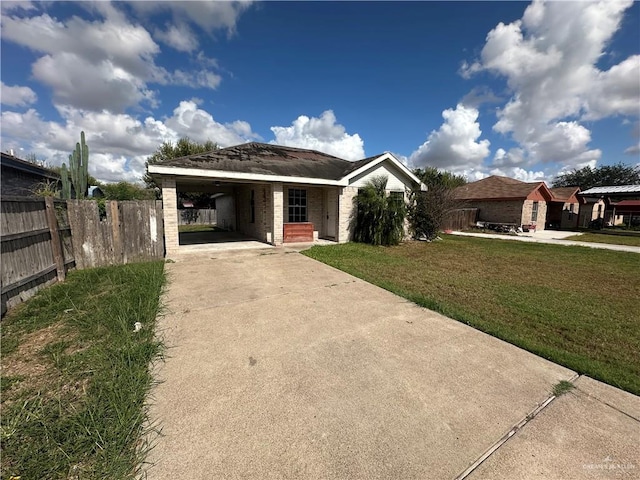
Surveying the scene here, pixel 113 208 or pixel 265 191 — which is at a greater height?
pixel 265 191

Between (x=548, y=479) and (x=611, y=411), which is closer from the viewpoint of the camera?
(x=548, y=479)

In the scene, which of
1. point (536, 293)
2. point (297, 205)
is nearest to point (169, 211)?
point (297, 205)

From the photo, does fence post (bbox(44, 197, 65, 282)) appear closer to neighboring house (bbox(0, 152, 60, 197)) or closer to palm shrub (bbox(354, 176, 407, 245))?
neighboring house (bbox(0, 152, 60, 197))

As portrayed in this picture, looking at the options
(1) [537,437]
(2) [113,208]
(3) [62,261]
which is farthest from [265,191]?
(1) [537,437]

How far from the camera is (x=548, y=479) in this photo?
1.73 metres

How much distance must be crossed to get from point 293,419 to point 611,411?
2.81 metres

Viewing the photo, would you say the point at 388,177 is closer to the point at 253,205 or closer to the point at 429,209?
the point at 429,209

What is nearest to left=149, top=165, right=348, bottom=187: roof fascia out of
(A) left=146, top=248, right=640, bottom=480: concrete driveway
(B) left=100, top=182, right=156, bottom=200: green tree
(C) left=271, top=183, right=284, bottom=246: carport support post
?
(C) left=271, top=183, right=284, bottom=246: carport support post

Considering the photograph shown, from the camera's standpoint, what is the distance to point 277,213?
1077cm

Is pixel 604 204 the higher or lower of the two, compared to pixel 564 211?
higher

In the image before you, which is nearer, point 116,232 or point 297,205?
point 116,232

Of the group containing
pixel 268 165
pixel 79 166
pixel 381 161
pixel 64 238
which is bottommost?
pixel 64 238

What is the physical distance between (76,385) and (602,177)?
70.9m

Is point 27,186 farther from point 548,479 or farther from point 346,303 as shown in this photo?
point 548,479
